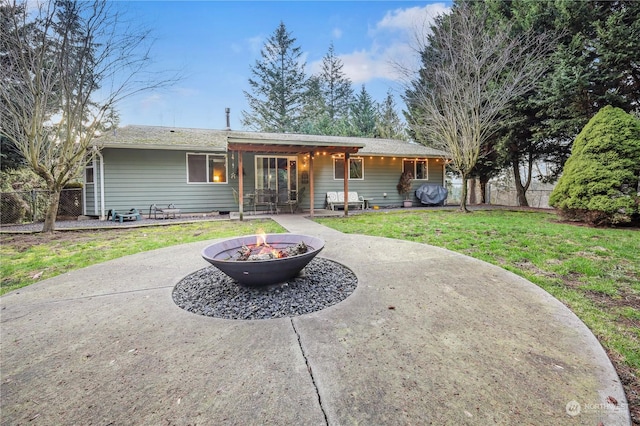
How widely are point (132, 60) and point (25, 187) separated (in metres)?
10.0

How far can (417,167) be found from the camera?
1341cm

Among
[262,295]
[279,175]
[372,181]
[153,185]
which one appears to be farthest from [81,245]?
[372,181]

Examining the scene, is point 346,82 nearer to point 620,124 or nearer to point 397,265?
point 620,124

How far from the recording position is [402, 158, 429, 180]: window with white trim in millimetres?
13188

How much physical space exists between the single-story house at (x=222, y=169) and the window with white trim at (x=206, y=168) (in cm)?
3

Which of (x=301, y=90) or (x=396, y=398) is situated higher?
(x=301, y=90)

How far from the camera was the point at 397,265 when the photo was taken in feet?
12.4

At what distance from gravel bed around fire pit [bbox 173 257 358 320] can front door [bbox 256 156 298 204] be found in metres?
7.48

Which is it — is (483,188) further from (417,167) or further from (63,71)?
(63,71)

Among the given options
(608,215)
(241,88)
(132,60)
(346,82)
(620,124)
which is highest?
(346,82)

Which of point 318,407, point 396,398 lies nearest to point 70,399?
point 318,407

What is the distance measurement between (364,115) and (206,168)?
18094mm

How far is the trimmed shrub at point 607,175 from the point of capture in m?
6.50

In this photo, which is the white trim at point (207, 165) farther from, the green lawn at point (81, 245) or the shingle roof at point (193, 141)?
the green lawn at point (81, 245)
